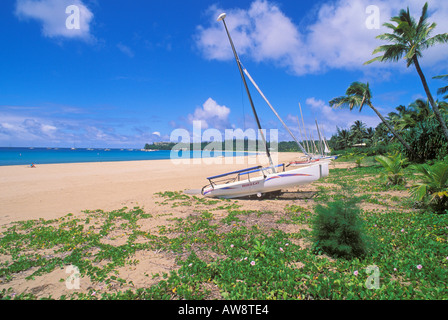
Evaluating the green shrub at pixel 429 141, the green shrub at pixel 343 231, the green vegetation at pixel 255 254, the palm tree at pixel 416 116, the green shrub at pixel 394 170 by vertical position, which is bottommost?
the green vegetation at pixel 255 254

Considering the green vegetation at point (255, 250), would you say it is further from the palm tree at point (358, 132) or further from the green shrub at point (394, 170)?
the palm tree at point (358, 132)

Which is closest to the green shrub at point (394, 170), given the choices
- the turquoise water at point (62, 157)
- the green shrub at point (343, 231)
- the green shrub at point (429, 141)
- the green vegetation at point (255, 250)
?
the green vegetation at point (255, 250)

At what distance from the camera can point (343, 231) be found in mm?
4145

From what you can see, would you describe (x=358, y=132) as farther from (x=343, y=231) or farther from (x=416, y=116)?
(x=343, y=231)

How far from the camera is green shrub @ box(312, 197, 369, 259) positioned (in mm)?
4047

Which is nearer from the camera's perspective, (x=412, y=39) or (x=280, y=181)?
(x=280, y=181)

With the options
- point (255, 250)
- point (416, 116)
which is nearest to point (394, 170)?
point (255, 250)

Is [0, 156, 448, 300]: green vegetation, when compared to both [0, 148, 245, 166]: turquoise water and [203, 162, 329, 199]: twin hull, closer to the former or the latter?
[203, 162, 329, 199]: twin hull

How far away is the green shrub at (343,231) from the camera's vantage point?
13.3 ft

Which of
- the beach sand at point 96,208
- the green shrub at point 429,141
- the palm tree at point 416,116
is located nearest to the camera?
the beach sand at point 96,208
